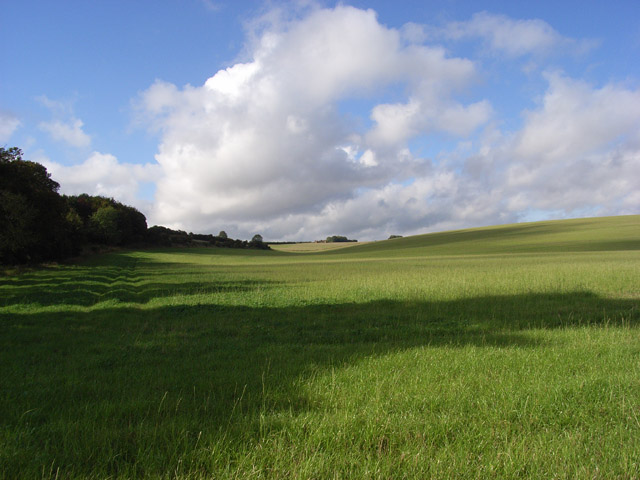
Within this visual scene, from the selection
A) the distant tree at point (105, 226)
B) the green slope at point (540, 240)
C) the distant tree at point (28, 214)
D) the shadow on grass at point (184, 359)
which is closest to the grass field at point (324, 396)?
the shadow on grass at point (184, 359)

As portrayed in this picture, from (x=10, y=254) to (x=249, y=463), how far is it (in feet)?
129

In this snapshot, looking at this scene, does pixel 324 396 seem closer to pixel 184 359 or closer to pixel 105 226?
pixel 184 359

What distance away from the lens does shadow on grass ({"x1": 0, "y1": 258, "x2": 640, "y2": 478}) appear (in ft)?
13.0

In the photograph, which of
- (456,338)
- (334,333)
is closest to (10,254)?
(334,333)

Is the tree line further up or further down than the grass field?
further up

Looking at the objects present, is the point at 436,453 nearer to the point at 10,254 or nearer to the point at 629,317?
the point at 629,317

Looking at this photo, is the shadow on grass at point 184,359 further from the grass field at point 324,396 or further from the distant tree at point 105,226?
the distant tree at point 105,226

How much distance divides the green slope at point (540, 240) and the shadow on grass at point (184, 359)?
4942cm

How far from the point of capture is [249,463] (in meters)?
3.60

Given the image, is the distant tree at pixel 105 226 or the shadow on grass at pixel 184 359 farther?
the distant tree at pixel 105 226

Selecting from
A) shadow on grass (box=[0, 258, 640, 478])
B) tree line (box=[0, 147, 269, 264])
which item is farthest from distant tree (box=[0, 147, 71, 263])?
shadow on grass (box=[0, 258, 640, 478])

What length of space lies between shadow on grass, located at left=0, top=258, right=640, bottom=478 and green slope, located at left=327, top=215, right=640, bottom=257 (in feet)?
162

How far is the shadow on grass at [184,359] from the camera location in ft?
13.0

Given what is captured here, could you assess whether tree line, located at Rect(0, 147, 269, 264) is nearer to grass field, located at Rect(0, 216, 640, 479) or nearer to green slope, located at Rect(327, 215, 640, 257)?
grass field, located at Rect(0, 216, 640, 479)
